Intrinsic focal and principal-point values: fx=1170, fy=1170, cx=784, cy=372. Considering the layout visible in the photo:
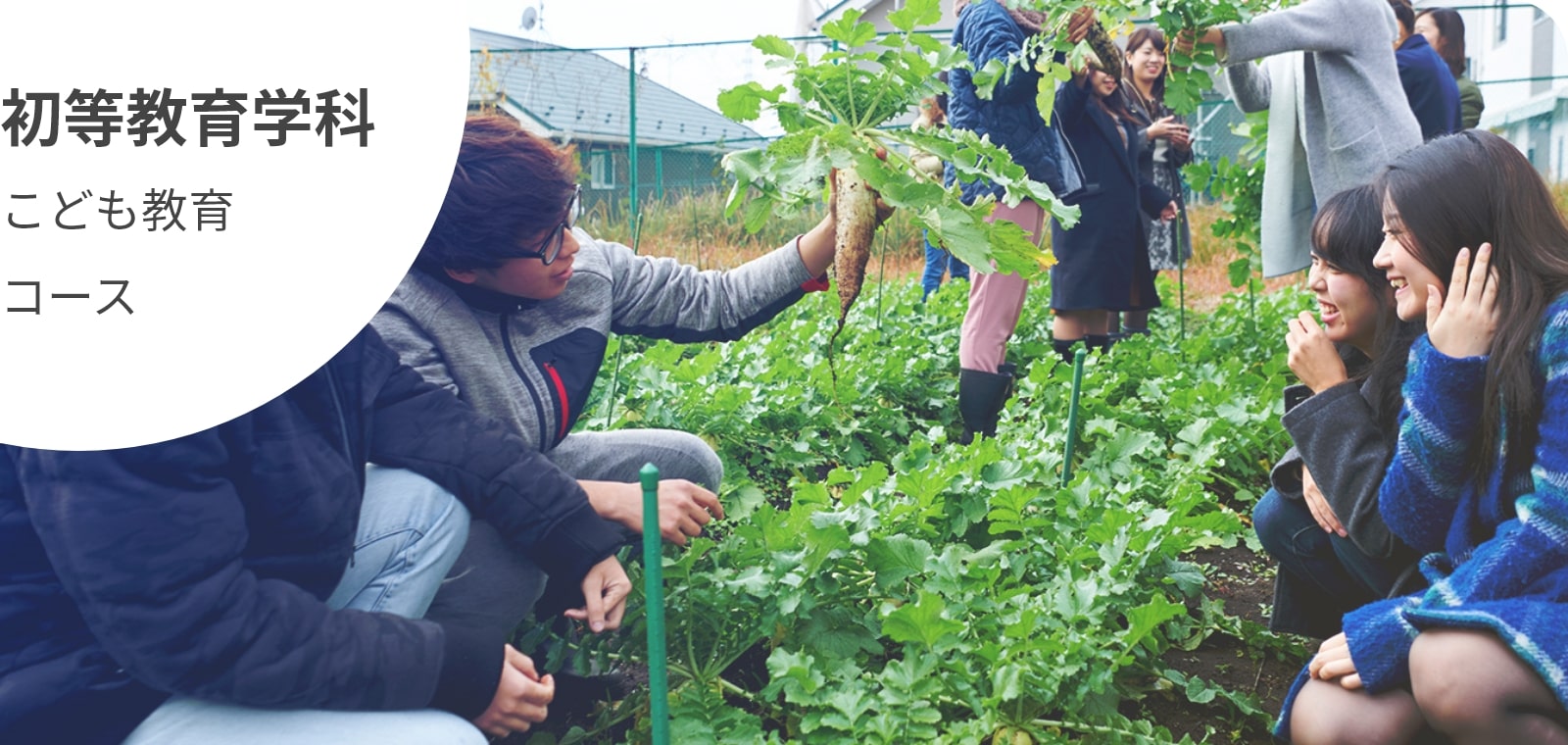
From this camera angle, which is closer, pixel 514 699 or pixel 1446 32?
pixel 514 699

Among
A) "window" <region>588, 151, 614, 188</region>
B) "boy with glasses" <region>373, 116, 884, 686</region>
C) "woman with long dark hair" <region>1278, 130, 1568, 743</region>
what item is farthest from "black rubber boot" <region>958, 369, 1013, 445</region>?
"window" <region>588, 151, 614, 188</region>

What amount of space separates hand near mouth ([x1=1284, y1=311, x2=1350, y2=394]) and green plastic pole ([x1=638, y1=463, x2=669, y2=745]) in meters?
1.06

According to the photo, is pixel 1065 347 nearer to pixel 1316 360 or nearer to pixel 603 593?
pixel 1316 360

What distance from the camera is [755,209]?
77.4 inches

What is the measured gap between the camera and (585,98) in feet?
31.5

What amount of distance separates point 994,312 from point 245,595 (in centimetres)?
240

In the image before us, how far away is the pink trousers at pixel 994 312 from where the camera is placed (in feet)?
10.8

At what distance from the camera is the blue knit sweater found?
133cm

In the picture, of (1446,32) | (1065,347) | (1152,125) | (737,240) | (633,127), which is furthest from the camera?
(633,127)

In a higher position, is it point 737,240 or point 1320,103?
point 1320,103

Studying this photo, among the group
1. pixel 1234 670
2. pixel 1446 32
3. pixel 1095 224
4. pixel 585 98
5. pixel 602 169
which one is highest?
pixel 585 98

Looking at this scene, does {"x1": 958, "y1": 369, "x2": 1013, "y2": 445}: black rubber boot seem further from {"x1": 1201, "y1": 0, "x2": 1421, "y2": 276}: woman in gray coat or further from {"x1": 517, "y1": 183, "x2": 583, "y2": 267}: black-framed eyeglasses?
{"x1": 517, "y1": 183, "x2": 583, "y2": 267}: black-framed eyeglasses

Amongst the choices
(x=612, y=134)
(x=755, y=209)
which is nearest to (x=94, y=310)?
(x=755, y=209)
